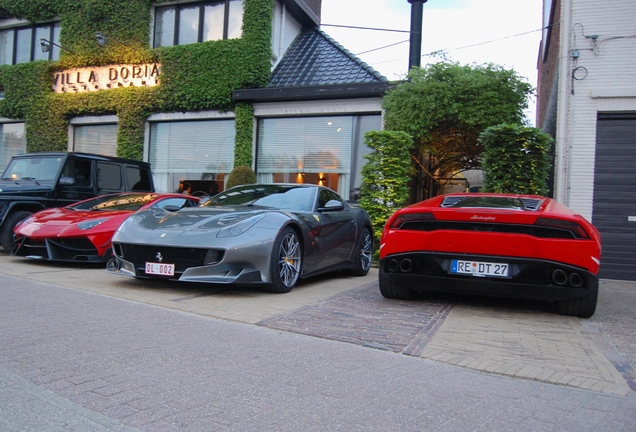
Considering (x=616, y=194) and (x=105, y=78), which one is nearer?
(x=616, y=194)

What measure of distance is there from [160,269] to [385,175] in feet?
20.2

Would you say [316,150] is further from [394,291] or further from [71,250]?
[394,291]

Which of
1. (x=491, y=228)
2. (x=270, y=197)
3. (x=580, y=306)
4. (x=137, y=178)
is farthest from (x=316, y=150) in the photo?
(x=580, y=306)

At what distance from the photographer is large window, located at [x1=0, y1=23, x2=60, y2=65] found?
61.5ft

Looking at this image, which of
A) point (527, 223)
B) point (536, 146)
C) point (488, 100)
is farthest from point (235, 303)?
point (488, 100)

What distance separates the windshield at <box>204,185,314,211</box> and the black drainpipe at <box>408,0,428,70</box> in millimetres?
9934

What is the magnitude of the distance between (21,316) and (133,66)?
13789 mm

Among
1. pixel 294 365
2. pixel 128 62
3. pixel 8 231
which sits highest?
pixel 128 62

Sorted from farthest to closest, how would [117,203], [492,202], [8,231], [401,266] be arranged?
1. [8,231]
2. [117,203]
3. [492,202]
4. [401,266]

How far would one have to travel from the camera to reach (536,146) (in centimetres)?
975

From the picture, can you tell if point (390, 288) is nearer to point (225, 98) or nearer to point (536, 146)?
point (536, 146)

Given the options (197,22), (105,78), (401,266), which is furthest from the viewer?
(105,78)

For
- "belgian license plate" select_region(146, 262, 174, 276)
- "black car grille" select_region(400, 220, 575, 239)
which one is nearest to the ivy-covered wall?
"belgian license plate" select_region(146, 262, 174, 276)

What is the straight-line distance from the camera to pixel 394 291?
19.9 ft
